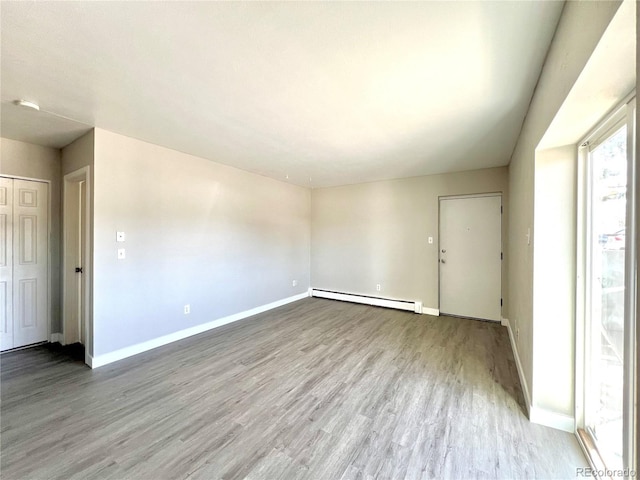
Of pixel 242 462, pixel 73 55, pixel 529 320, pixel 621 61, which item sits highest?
pixel 73 55

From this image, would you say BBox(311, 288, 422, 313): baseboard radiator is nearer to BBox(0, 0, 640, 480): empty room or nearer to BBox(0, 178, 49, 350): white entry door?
BBox(0, 0, 640, 480): empty room

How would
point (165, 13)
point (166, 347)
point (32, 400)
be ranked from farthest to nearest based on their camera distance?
point (166, 347) < point (32, 400) < point (165, 13)

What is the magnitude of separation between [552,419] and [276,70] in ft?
9.91

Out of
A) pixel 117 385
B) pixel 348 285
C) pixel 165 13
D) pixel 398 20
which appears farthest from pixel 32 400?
pixel 348 285

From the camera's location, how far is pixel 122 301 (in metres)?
2.75

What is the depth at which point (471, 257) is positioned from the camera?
4074 mm

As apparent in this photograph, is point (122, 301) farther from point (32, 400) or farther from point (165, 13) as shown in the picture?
point (165, 13)

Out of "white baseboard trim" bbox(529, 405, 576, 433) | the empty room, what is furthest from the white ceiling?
"white baseboard trim" bbox(529, 405, 576, 433)

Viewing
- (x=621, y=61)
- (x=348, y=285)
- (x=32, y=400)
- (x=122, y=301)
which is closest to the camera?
(x=621, y=61)

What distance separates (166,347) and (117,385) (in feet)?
2.58

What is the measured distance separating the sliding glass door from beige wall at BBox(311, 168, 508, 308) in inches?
95.7

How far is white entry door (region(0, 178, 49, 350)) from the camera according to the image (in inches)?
113

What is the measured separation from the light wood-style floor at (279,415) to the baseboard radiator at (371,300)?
138cm

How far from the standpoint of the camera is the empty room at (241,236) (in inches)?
49.7
